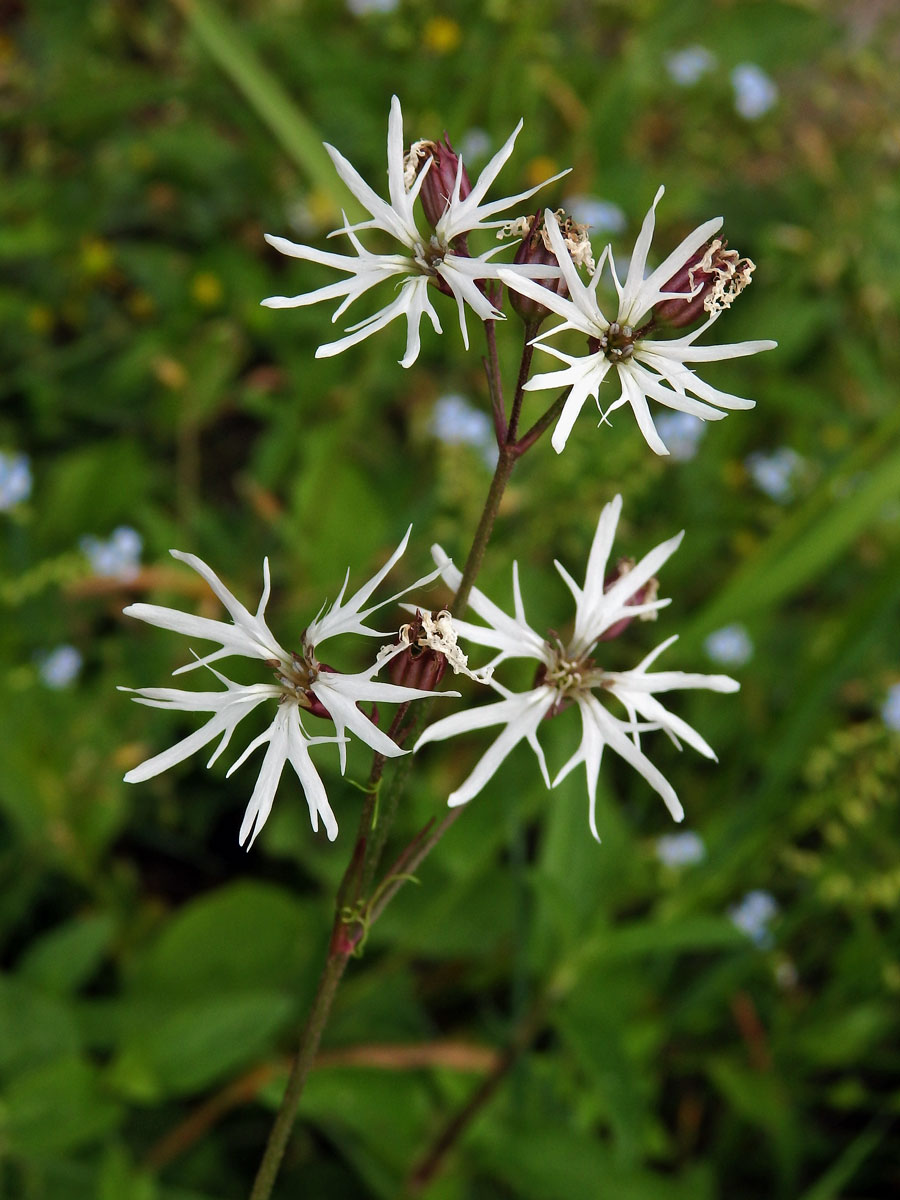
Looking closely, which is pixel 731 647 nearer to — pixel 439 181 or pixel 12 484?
pixel 12 484

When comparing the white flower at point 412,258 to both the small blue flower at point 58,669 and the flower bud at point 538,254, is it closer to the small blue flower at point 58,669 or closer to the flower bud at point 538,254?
the flower bud at point 538,254

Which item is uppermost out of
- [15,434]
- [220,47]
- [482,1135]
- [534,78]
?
[534,78]

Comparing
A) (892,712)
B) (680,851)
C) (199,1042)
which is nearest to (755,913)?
(680,851)

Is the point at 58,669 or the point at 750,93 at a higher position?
the point at 750,93

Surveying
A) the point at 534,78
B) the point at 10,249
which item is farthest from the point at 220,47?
the point at 534,78

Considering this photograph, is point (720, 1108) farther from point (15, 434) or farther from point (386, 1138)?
point (15, 434)

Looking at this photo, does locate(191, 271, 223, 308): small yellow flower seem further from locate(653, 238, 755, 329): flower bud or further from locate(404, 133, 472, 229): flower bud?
locate(653, 238, 755, 329): flower bud

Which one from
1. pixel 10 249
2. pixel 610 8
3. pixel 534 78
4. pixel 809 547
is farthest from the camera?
pixel 610 8
